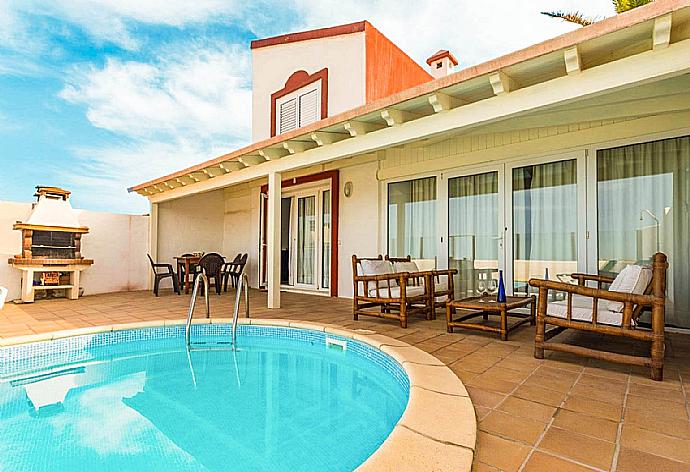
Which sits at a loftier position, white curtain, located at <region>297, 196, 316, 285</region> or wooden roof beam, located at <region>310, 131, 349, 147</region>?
wooden roof beam, located at <region>310, 131, 349, 147</region>

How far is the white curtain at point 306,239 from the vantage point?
8.43 meters

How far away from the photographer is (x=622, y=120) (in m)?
4.52

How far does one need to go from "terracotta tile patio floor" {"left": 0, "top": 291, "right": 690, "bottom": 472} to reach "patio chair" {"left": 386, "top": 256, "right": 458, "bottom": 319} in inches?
18.3

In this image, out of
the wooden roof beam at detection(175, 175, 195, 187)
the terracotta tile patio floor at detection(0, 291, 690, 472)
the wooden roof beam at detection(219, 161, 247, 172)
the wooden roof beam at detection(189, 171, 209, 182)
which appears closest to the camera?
the terracotta tile patio floor at detection(0, 291, 690, 472)

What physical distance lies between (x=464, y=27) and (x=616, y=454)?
412 inches

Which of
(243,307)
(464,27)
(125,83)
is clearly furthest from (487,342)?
(125,83)

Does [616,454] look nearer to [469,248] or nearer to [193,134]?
[469,248]

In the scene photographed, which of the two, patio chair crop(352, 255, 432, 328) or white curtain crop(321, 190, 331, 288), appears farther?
white curtain crop(321, 190, 331, 288)

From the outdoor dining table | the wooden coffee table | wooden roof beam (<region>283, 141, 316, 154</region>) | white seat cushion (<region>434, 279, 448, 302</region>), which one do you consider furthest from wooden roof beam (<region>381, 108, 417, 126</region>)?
the outdoor dining table

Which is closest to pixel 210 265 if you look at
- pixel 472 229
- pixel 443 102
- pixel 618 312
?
pixel 472 229

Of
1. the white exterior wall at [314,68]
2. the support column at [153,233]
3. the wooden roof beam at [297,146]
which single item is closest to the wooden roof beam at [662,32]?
the wooden roof beam at [297,146]

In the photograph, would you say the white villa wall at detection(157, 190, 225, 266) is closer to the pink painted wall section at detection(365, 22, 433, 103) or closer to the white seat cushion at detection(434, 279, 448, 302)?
the pink painted wall section at detection(365, 22, 433, 103)

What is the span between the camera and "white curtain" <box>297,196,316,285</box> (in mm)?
8430

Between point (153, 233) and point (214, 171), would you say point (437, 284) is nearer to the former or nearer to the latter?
point (214, 171)
